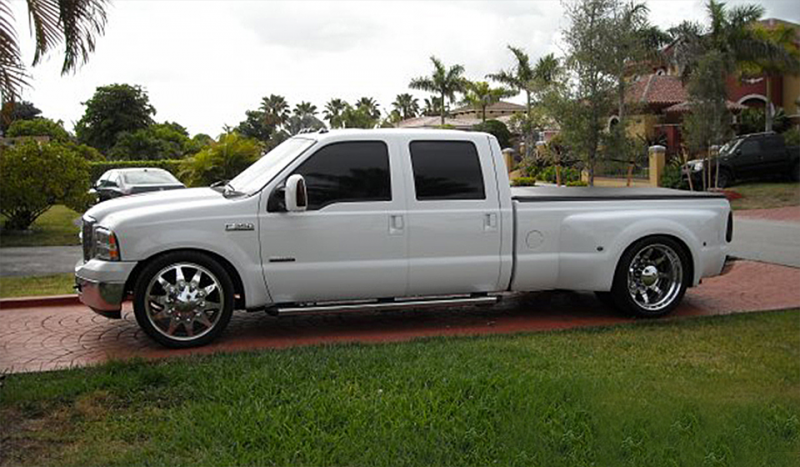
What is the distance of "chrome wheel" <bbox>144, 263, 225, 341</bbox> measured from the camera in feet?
21.8

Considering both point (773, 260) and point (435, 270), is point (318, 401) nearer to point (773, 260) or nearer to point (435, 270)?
point (435, 270)

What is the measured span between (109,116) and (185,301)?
57.7 m

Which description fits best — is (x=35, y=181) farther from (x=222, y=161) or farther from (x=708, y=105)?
(x=708, y=105)

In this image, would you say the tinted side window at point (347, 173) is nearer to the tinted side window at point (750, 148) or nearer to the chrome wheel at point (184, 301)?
the chrome wheel at point (184, 301)

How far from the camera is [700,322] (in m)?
7.67

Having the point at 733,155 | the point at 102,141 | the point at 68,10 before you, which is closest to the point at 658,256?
the point at 68,10

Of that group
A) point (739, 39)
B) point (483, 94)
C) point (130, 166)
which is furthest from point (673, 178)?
point (483, 94)

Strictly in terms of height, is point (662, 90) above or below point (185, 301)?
above

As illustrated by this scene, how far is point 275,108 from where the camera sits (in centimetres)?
8775

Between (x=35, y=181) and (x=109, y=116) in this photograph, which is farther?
(x=109, y=116)

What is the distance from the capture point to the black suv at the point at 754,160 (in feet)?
84.3

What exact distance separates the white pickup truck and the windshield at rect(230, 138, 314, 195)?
0.08ft

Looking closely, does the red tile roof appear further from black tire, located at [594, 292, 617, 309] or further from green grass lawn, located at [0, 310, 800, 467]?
green grass lawn, located at [0, 310, 800, 467]

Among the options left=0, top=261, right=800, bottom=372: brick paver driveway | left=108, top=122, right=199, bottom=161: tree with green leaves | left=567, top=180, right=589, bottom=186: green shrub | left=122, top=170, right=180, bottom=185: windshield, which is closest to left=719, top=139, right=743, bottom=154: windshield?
left=567, top=180, right=589, bottom=186: green shrub
